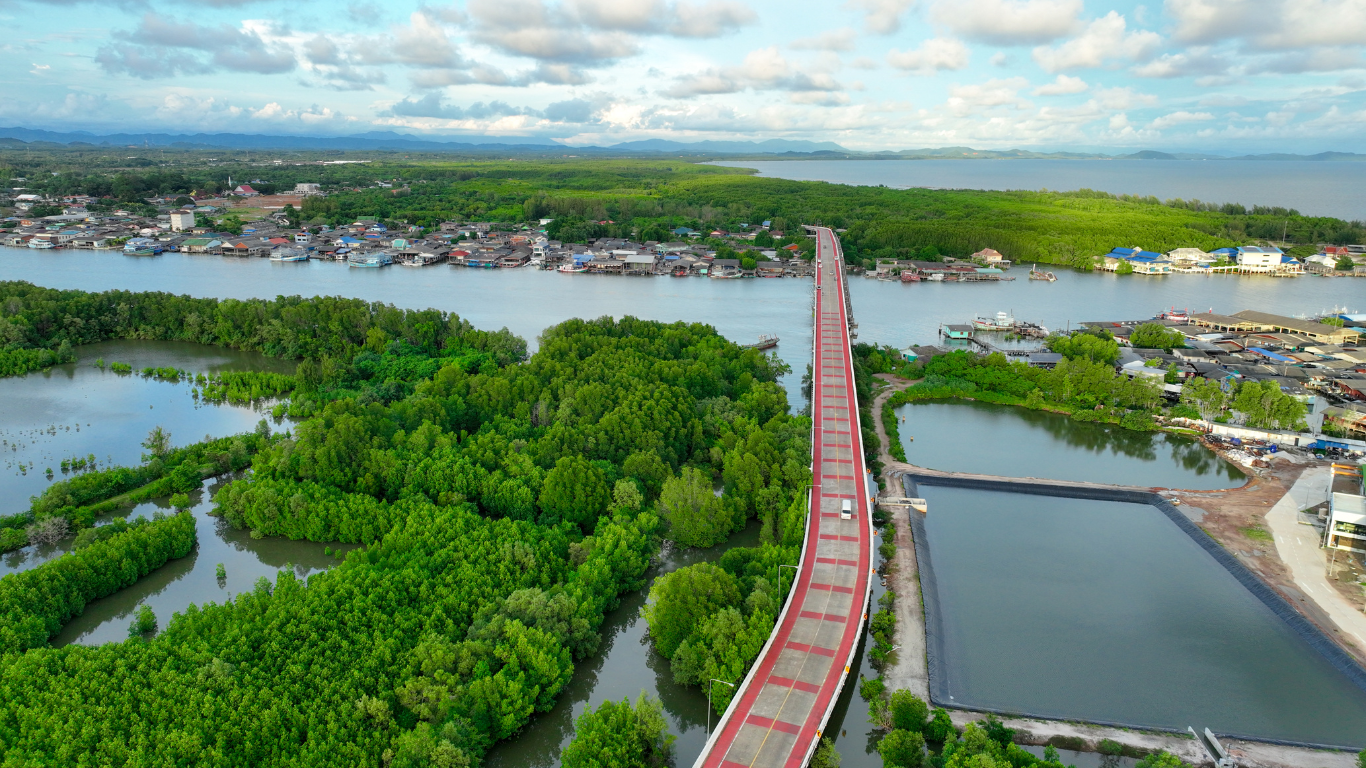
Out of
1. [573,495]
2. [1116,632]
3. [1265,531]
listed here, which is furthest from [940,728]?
[1265,531]

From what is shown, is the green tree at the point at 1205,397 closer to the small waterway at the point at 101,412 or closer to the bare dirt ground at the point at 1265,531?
the bare dirt ground at the point at 1265,531

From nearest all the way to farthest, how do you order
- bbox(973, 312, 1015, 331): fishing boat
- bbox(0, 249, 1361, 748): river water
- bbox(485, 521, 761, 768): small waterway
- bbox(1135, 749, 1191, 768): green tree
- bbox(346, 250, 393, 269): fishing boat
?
bbox(1135, 749, 1191, 768): green tree → bbox(485, 521, 761, 768): small waterway → bbox(0, 249, 1361, 748): river water → bbox(973, 312, 1015, 331): fishing boat → bbox(346, 250, 393, 269): fishing boat

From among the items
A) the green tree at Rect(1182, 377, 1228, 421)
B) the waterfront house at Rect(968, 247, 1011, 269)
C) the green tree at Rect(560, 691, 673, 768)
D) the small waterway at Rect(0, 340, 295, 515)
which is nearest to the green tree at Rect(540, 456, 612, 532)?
the green tree at Rect(560, 691, 673, 768)

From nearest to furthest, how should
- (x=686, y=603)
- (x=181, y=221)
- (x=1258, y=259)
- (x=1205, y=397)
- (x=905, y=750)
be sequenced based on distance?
(x=905, y=750)
(x=686, y=603)
(x=1205, y=397)
(x=1258, y=259)
(x=181, y=221)

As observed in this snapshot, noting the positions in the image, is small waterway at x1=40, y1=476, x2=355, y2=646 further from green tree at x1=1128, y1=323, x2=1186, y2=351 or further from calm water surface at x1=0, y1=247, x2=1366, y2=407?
green tree at x1=1128, y1=323, x2=1186, y2=351

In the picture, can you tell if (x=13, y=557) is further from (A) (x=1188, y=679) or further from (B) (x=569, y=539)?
(A) (x=1188, y=679)

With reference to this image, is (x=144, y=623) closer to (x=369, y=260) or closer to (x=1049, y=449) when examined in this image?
(x=1049, y=449)
